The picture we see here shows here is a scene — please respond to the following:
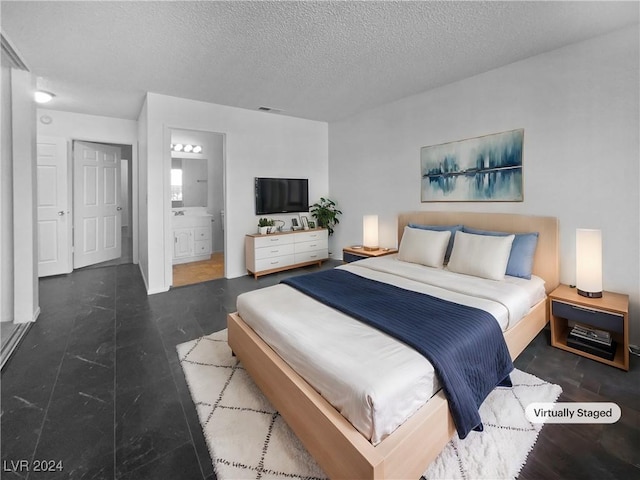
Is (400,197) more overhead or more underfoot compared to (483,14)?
more underfoot

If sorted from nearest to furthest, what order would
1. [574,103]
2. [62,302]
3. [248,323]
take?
[248,323]
[574,103]
[62,302]

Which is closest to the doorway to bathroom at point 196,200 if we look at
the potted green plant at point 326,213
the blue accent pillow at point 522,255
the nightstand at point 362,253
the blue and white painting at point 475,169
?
the potted green plant at point 326,213

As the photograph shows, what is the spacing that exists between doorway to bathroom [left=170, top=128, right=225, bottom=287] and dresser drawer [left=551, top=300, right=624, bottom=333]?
4762 millimetres

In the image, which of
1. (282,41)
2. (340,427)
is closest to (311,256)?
(282,41)

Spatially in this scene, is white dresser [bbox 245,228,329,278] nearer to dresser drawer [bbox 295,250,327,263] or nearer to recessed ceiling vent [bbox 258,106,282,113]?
dresser drawer [bbox 295,250,327,263]

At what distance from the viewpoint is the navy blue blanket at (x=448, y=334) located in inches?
57.8

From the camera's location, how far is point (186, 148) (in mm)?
6156

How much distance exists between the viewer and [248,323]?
221 cm

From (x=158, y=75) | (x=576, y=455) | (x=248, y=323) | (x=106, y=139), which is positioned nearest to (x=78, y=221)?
(x=106, y=139)

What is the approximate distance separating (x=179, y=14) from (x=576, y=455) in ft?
12.3

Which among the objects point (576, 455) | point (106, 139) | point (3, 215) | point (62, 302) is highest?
point (106, 139)

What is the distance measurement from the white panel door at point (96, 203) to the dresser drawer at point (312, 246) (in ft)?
12.2

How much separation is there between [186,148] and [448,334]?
618 centimetres

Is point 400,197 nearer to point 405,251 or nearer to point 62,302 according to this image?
point 405,251
